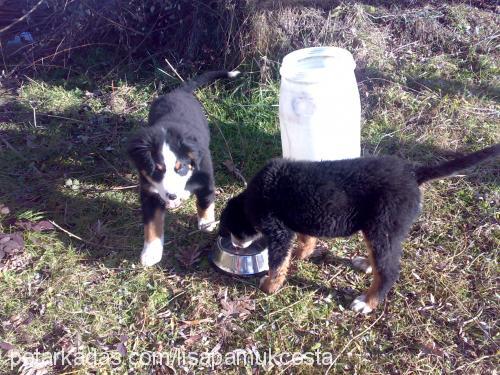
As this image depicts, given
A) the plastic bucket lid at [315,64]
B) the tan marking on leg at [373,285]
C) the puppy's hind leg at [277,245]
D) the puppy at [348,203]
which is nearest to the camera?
the puppy at [348,203]

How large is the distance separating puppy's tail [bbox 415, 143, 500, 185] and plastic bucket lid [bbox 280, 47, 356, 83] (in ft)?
3.50

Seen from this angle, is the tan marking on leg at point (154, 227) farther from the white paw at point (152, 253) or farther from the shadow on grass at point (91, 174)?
the shadow on grass at point (91, 174)

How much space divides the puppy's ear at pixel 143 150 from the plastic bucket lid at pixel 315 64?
113 centimetres

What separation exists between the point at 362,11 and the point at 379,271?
11.0ft

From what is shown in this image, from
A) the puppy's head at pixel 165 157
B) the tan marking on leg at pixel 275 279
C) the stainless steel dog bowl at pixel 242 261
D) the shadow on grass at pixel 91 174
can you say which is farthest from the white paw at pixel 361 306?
the puppy's head at pixel 165 157

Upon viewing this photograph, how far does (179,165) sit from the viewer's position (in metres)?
2.95

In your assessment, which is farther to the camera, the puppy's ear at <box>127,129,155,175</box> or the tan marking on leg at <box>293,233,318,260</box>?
the tan marking on leg at <box>293,233,318,260</box>

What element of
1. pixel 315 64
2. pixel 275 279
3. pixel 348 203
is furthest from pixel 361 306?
pixel 315 64

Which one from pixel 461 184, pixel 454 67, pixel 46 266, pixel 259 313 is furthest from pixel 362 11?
pixel 46 266

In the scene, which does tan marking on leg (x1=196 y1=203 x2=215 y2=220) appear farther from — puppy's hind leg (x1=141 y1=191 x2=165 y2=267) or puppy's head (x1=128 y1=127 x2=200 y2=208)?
puppy's head (x1=128 y1=127 x2=200 y2=208)

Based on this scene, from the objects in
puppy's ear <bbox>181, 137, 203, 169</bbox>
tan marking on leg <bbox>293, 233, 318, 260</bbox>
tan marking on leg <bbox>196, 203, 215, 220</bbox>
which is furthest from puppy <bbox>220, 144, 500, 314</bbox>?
tan marking on leg <bbox>196, 203, 215, 220</bbox>

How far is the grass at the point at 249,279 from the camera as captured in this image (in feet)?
8.87

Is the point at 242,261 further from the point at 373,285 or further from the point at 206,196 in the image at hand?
the point at 373,285

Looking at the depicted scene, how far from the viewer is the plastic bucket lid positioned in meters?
3.32
